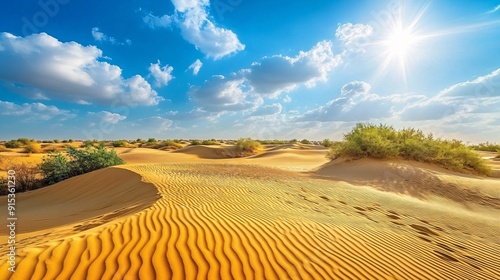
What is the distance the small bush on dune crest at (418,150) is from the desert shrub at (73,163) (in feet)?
41.9

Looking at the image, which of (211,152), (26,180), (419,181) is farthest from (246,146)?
(26,180)

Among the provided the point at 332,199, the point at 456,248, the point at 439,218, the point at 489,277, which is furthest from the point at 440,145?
the point at 489,277

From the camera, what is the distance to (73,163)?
12.1m

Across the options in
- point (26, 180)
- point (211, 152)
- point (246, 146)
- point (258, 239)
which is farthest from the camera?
point (246, 146)

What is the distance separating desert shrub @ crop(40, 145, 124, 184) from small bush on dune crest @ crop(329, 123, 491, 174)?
12.8m

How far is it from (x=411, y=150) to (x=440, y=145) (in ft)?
5.81

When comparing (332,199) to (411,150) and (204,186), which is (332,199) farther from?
(411,150)

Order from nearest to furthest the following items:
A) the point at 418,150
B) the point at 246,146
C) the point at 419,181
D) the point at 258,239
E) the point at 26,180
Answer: the point at 258,239
the point at 419,181
the point at 26,180
the point at 418,150
the point at 246,146

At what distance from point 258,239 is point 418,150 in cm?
1305

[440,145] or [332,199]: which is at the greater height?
[440,145]

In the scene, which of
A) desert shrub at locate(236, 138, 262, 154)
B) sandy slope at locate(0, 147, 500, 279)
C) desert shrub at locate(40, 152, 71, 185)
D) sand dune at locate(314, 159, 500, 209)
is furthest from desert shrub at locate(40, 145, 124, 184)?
desert shrub at locate(236, 138, 262, 154)

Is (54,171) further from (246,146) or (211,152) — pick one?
(246,146)

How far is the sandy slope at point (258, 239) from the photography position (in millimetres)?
2713

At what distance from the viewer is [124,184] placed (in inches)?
331
